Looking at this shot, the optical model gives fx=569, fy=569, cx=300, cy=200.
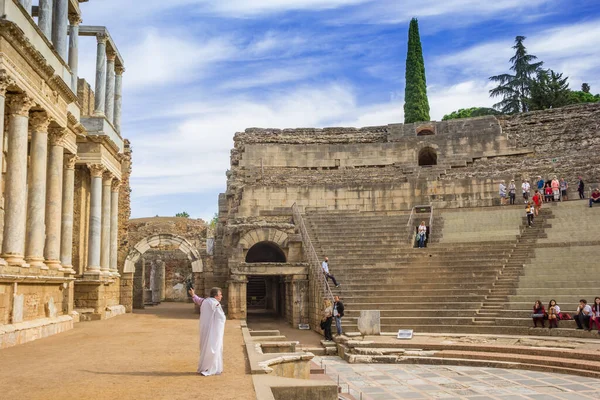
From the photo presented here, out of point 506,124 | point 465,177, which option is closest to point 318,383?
point 465,177

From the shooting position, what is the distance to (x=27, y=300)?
499 inches

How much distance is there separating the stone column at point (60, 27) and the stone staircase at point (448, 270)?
10.6 meters

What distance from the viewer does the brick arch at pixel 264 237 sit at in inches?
837

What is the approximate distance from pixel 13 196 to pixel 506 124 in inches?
1003

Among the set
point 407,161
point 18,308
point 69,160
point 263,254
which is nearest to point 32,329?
point 18,308

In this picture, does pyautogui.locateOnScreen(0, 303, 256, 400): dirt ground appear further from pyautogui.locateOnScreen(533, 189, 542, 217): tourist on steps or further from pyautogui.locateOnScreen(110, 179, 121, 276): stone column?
pyautogui.locateOnScreen(533, 189, 542, 217): tourist on steps

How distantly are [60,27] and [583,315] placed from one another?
15533mm

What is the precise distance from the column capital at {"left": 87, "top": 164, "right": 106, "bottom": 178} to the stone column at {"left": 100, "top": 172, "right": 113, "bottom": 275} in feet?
3.27

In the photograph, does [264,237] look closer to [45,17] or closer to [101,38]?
[101,38]

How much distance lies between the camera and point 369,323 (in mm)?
14617

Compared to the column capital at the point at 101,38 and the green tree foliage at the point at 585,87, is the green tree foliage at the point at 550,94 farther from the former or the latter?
the column capital at the point at 101,38

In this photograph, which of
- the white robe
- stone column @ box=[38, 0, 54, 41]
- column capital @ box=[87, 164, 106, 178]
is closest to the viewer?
the white robe

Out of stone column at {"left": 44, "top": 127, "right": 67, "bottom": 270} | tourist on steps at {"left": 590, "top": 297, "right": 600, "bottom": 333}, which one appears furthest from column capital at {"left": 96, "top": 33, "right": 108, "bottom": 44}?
tourist on steps at {"left": 590, "top": 297, "right": 600, "bottom": 333}

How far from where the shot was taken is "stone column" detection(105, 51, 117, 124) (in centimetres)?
2178
